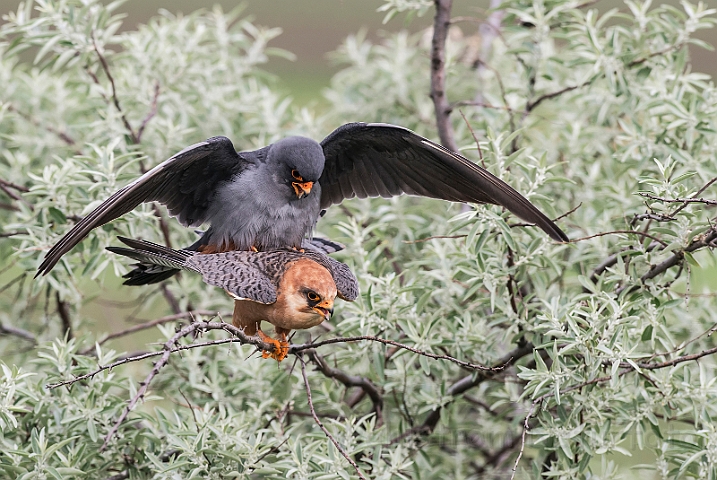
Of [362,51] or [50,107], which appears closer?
[50,107]

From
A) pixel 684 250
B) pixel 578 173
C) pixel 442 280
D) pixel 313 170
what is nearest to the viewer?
pixel 684 250

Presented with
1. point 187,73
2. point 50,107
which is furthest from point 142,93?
point 50,107

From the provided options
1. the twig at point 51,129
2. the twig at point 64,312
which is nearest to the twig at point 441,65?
the twig at point 64,312

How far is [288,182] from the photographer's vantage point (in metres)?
3.30

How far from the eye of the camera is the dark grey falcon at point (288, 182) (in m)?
3.12

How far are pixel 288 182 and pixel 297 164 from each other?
117mm

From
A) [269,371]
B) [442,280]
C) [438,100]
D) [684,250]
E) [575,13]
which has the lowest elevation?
[269,371]

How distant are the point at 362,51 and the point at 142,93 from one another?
1.75 meters

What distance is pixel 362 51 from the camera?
5.65 metres

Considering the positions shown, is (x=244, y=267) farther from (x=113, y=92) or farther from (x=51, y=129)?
(x=51, y=129)

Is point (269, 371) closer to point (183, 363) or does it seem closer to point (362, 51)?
point (183, 363)

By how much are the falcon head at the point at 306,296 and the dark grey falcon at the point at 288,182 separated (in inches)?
23.2

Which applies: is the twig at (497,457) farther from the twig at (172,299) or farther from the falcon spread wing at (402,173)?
the twig at (172,299)

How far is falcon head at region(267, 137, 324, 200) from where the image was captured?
10.6 feet
